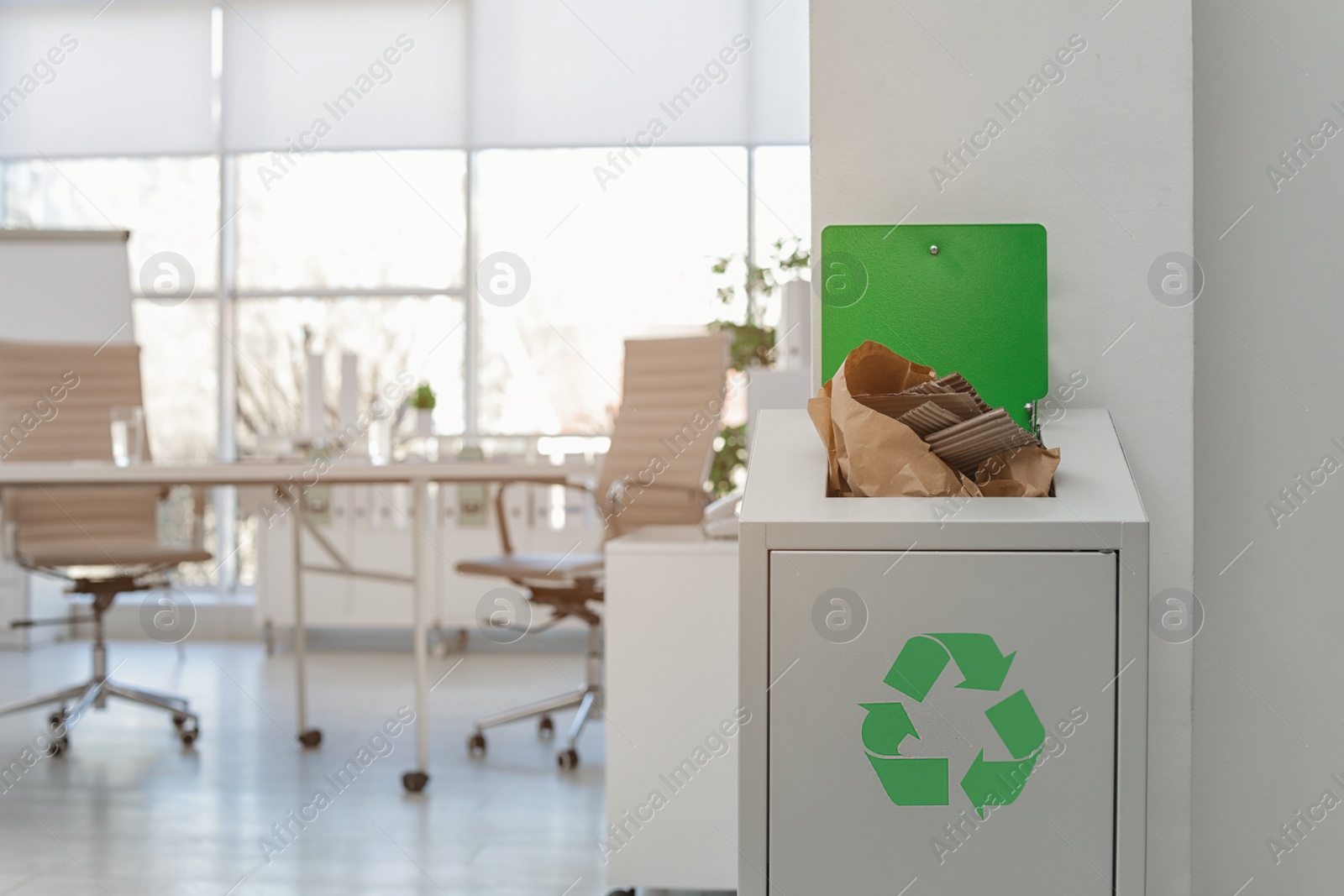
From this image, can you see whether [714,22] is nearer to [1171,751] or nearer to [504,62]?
[504,62]

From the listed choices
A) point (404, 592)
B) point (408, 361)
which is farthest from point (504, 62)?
point (404, 592)

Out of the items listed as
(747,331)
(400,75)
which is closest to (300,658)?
(747,331)

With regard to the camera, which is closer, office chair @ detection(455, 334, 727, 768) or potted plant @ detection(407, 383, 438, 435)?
office chair @ detection(455, 334, 727, 768)

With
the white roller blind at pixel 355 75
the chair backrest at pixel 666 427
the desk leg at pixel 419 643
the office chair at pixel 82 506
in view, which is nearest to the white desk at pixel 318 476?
the desk leg at pixel 419 643

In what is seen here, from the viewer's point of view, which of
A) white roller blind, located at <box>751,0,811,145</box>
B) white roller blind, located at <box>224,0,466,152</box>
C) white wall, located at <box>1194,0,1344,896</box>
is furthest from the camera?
white roller blind, located at <box>224,0,466,152</box>

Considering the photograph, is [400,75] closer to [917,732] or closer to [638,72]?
[638,72]

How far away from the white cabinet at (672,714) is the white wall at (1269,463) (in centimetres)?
77

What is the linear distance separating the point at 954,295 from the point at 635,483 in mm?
1659

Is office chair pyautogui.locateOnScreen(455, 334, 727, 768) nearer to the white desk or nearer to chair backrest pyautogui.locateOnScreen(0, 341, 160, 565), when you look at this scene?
the white desk

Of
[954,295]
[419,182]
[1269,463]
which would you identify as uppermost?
[419,182]

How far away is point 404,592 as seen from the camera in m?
4.84

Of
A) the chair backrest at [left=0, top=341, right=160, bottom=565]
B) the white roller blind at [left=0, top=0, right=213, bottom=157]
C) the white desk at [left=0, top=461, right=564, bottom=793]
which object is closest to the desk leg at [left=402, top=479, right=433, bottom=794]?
the white desk at [left=0, top=461, right=564, bottom=793]

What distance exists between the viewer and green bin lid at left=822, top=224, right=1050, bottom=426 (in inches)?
56.7

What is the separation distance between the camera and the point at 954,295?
145cm
